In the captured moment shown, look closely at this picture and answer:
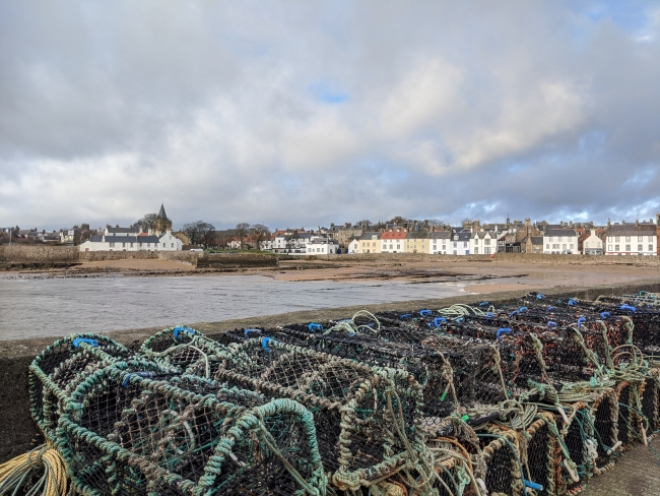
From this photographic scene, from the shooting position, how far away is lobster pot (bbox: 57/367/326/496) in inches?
69.1

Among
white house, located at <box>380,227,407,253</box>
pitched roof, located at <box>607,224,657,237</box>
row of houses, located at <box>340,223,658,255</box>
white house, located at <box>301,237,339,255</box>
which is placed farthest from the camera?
white house, located at <box>301,237,339,255</box>

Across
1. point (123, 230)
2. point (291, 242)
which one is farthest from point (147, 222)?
point (291, 242)

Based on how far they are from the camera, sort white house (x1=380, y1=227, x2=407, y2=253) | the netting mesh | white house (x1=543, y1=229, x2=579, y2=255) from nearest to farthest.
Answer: the netting mesh < white house (x1=543, y1=229, x2=579, y2=255) < white house (x1=380, y1=227, x2=407, y2=253)

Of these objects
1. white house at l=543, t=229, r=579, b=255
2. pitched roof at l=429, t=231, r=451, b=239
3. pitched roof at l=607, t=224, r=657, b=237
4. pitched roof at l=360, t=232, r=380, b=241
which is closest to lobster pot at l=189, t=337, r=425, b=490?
pitched roof at l=607, t=224, r=657, b=237

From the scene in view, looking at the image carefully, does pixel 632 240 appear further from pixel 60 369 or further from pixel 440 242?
pixel 60 369

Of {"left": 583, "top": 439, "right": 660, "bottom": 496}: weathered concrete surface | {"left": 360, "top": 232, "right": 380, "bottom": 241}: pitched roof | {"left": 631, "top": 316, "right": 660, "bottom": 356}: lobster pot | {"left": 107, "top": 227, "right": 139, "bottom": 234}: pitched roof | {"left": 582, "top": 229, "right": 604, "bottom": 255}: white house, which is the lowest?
{"left": 583, "top": 439, "right": 660, "bottom": 496}: weathered concrete surface

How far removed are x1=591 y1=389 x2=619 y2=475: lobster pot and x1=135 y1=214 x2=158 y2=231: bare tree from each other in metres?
105

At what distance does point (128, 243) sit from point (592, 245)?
80.2 meters

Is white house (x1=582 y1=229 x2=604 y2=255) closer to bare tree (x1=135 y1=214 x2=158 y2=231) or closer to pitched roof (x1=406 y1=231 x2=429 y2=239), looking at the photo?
pitched roof (x1=406 y1=231 x2=429 y2=239)

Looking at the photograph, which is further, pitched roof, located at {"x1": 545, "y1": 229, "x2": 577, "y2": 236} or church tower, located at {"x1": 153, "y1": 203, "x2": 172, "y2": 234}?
church tower, located at {"x1": 153, "y1": 203, "x2": 172, "y2": 234}

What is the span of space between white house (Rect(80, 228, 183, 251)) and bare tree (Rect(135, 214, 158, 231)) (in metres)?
12.7

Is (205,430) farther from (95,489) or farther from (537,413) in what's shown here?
(537,413)

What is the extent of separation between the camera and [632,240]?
248ft

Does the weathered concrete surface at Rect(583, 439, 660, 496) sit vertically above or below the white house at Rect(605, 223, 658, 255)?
below
